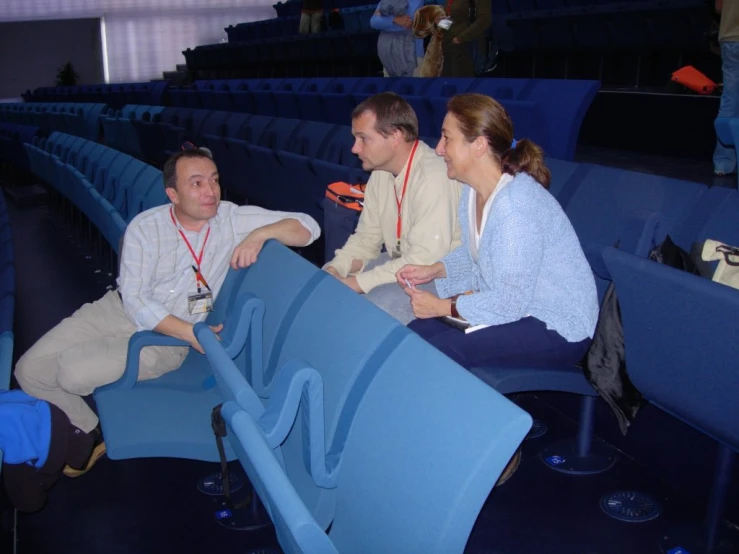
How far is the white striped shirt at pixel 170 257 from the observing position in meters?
2.00

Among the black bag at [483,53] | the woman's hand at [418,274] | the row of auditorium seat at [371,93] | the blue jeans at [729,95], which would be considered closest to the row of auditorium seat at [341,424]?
the woman's hand at [418,274]

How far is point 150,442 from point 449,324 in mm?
792

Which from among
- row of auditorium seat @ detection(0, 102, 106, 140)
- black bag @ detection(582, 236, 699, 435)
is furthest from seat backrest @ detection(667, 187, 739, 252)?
row of auditorium seat @ detection(0, 102, 106, 140)

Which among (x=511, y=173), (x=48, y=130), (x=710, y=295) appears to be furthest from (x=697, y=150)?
(x=48, y=130)

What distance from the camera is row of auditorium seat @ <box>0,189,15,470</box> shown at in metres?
1.79

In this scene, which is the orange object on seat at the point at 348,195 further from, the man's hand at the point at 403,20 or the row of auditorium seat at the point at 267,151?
the man's hand at the point at 403,20

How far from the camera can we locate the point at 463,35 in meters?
5.26

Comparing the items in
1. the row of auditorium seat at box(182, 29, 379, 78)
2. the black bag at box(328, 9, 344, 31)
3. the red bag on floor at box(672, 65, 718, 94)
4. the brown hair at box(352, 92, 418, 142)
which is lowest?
the brown hair at box(352, 92, 418, 142)

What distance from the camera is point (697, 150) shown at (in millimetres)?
4863

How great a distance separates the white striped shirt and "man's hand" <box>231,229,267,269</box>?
19 cm

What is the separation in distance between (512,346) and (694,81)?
4.06 m

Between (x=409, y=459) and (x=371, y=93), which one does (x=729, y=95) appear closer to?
(x=371, y=93)

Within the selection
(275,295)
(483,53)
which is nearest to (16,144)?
(483,53)

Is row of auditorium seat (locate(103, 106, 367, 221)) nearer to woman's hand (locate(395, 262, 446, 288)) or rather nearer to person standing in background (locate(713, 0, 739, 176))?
woman's hand (locate(395, 262, 446, 288))
